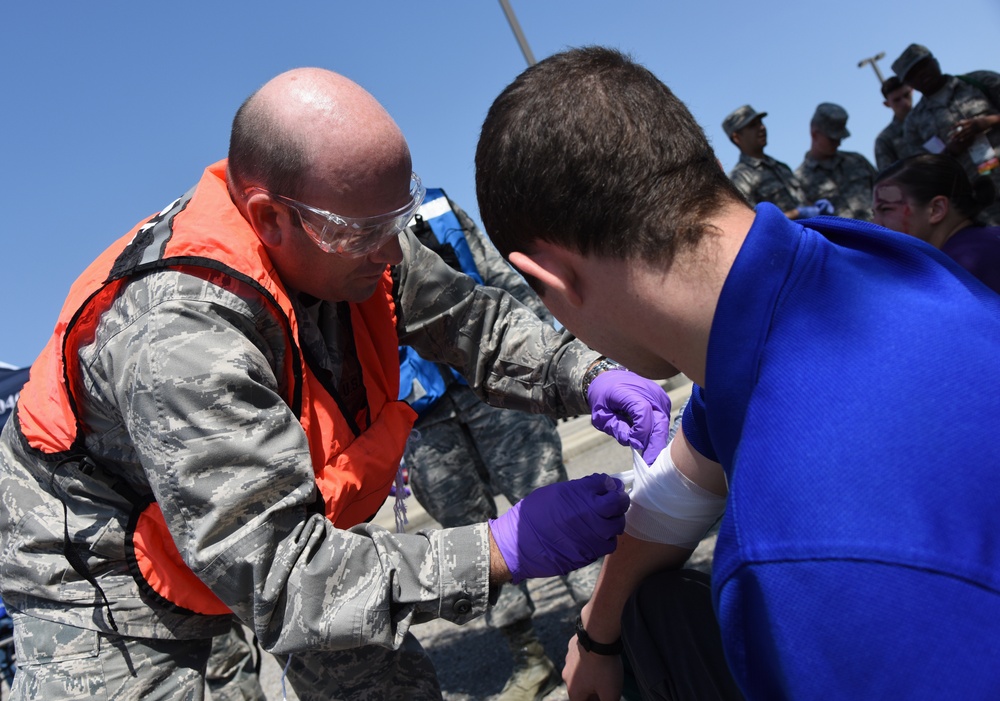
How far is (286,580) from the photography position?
169 centimetres

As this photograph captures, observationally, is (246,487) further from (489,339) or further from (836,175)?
(836,175)

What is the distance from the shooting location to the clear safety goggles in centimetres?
198

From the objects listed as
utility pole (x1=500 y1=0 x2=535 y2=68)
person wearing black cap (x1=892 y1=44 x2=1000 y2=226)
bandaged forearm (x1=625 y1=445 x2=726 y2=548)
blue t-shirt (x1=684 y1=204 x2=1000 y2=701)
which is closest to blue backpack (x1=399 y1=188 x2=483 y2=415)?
bandaged forearm (x1=625 y1=445 x2=726 y2=548)

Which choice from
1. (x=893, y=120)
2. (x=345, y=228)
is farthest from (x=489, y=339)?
(x=893, y=120)

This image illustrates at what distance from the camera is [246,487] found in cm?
167

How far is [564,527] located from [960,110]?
4908 mm

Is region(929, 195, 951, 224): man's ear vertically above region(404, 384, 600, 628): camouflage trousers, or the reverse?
region(929, 195, 951, 224): man's ear

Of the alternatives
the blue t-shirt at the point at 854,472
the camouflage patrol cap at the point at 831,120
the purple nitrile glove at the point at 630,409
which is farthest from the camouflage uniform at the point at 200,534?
the camouflage patrol cap at the point at 831,120

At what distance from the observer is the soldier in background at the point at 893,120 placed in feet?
20.9

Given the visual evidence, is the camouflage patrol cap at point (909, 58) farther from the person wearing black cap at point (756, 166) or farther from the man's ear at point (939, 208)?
the man's ear at point (939, 208)

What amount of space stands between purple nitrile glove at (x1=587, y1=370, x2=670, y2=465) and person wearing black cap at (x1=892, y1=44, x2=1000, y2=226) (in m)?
3.11

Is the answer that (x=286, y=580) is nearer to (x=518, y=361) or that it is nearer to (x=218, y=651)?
(x=518, y=361)

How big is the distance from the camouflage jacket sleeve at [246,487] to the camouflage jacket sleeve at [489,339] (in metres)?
0.72

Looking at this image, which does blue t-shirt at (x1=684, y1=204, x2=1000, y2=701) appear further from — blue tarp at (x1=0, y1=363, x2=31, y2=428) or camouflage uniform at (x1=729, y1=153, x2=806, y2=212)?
camouflage uniform at (x1=729, y1=153, x2=806, y2=212)
